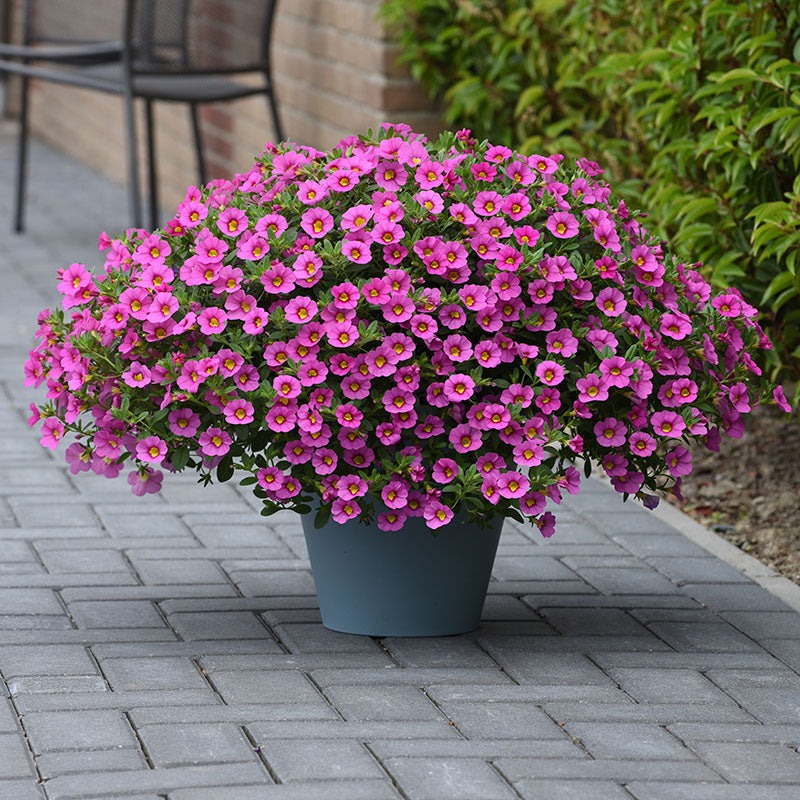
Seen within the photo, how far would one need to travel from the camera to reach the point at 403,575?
336 cm

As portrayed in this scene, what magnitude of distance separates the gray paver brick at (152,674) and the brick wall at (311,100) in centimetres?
378

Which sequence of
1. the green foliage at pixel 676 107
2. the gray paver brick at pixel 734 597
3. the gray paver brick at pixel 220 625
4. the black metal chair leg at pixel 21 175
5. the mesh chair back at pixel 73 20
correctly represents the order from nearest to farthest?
the gray paver brick at pixel 220 625
the gray paver brick at pixel 734 597
the green foliage at pixel 676 107
the mesh chair back at pixel 73 20
the black metal chair leg at pixel 21 175

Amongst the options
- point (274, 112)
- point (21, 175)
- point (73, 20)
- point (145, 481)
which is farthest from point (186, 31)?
point (145, 481)

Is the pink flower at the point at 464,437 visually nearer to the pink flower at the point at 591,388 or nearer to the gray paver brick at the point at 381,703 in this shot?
the pink flower at the point at 591,388

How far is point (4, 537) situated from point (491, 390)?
156 cm

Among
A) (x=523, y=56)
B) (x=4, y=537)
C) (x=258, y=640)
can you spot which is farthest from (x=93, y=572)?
(x=523, y=56)

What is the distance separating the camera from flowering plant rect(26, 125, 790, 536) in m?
3.09

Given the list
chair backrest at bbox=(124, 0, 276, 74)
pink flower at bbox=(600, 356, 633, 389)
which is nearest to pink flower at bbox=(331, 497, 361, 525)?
pink flower at bbox=(600, 356, 633, 389)

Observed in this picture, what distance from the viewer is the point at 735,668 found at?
3326mm

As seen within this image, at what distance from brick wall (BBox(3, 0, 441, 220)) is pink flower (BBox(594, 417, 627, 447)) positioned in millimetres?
3644

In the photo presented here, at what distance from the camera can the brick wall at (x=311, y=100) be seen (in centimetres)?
664

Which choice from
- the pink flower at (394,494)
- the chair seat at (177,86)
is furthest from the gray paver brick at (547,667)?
the chair seat at (177,86)

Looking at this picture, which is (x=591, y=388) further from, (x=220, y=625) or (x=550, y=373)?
(x=220, y=625)

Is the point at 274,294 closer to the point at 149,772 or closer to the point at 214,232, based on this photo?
the point at 214,232
